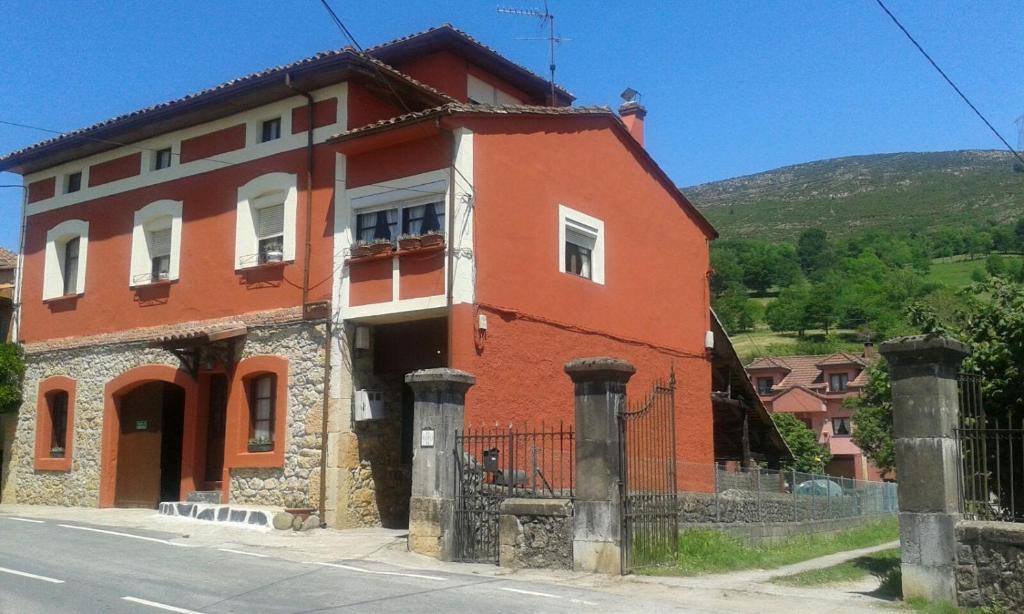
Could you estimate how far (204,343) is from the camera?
18906mm

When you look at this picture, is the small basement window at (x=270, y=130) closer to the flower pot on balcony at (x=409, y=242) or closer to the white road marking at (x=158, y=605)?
the flower pot on balcony at (x=409, y=242)

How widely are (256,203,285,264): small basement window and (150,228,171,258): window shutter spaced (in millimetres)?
2924

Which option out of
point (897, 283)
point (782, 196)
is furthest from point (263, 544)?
point (782, 196)

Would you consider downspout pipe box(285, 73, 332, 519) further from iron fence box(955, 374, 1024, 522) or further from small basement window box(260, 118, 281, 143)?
iron fence box(955, 374, 1024, 522)

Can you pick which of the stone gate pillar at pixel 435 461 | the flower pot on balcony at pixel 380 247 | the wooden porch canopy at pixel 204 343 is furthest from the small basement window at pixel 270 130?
the stone gate pillar at pixel 435 461

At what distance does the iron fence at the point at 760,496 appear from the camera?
62.7 feet

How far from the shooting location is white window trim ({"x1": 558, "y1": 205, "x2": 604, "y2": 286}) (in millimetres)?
18656

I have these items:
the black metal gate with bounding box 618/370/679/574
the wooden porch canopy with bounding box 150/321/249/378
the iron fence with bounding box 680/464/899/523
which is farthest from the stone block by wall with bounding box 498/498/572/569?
the wooden porch canopy with bounding box 150/321/249/378

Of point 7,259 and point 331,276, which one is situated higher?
point 7,259

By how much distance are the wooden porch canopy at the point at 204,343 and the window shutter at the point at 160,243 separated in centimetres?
221

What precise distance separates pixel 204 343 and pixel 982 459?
13.7 m

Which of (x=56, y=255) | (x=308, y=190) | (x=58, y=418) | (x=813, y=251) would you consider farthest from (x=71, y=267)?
(x=813, y=251)

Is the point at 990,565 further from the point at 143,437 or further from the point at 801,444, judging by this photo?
the point at 801,444

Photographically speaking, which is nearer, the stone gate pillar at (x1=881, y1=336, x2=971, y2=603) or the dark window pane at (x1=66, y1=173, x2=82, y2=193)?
the stone gate pillar at (x1=881, y1=336, x2=971, y2=603)
